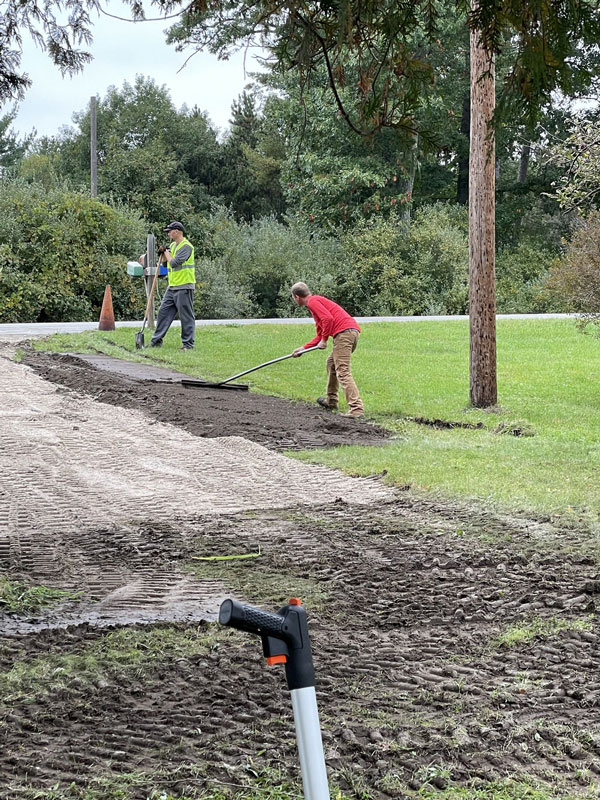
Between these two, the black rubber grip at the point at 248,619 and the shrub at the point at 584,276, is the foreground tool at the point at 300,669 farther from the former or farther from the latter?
the shrub at the point at 584,276

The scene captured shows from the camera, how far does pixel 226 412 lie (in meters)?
11.6

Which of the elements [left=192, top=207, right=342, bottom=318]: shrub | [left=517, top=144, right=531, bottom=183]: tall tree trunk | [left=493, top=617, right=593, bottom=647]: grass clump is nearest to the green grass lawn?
[left=493, top=617, right=593, bottom=647]: grass clump

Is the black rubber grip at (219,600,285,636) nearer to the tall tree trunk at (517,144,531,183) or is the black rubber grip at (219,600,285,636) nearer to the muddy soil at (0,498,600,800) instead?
the muddy soil at (0,498,600,800)

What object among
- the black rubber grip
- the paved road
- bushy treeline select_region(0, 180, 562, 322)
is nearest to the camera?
the black rubber grip

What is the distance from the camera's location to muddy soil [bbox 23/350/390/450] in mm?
10289

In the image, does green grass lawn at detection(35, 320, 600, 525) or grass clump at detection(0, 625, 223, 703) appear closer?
grass clump at detection(0, 625, 223, 703)

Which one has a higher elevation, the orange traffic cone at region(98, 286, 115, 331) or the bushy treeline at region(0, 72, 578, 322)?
the bushy treeline at region(0, 72, 578, 322)

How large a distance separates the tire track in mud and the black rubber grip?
3.17 metres

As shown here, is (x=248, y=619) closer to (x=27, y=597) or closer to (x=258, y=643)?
(x=258, y=643)

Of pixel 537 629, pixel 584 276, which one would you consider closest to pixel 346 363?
pixel 584 276

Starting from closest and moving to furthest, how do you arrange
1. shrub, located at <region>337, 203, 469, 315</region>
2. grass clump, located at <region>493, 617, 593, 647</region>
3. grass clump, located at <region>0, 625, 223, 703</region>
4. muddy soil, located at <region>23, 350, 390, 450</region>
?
grass clump, located at <region>0, 625, 223, 703</region>, grass clump, located at <region>493, 617, 593, 647</region>, muddy soil, located at <region>23, 350, 390, 450</region>, shrub, located at <region>337, 203, 469, 315</region>

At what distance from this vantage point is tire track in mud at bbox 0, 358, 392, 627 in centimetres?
545

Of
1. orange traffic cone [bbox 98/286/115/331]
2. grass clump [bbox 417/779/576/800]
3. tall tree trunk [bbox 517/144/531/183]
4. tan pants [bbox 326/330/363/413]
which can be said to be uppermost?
tall tree trunk [bbox 517/144/531/183]

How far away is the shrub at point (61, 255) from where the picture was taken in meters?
→ 26.3
